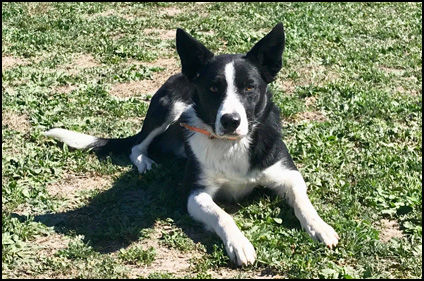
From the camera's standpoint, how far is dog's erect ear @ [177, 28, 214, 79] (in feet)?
17.4

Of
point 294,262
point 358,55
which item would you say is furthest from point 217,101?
point 358,55

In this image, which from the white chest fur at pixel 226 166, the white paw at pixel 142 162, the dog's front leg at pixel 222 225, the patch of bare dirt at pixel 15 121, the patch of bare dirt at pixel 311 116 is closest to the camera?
the dog's front leg at pixel 222 225

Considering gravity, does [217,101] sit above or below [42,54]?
above

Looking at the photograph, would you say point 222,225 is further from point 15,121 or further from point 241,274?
point 15,121

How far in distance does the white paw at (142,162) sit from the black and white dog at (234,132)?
0.62 metres

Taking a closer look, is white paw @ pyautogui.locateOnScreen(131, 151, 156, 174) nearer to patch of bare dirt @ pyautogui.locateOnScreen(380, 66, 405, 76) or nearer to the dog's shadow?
Answer: the dog's shadow

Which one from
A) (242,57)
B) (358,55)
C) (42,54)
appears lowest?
(42,54)

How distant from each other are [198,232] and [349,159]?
1899 mm

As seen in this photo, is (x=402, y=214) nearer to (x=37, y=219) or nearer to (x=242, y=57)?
(x=242, y=57)

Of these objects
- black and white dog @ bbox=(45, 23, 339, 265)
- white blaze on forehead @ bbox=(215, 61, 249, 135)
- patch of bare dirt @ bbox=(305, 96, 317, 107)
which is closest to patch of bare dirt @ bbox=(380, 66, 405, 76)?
patch of bare dirt @ bbox=(305, 96, 317, 107)

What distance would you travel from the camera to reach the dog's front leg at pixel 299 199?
4.73 meters

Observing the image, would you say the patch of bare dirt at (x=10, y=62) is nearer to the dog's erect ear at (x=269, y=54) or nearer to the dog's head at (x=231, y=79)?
the dog's head at (x=231, y=79)

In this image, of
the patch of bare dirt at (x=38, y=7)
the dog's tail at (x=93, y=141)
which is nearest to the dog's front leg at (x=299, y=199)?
the dog's tail at (x=93, y=141)

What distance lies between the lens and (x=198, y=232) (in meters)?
5.03
